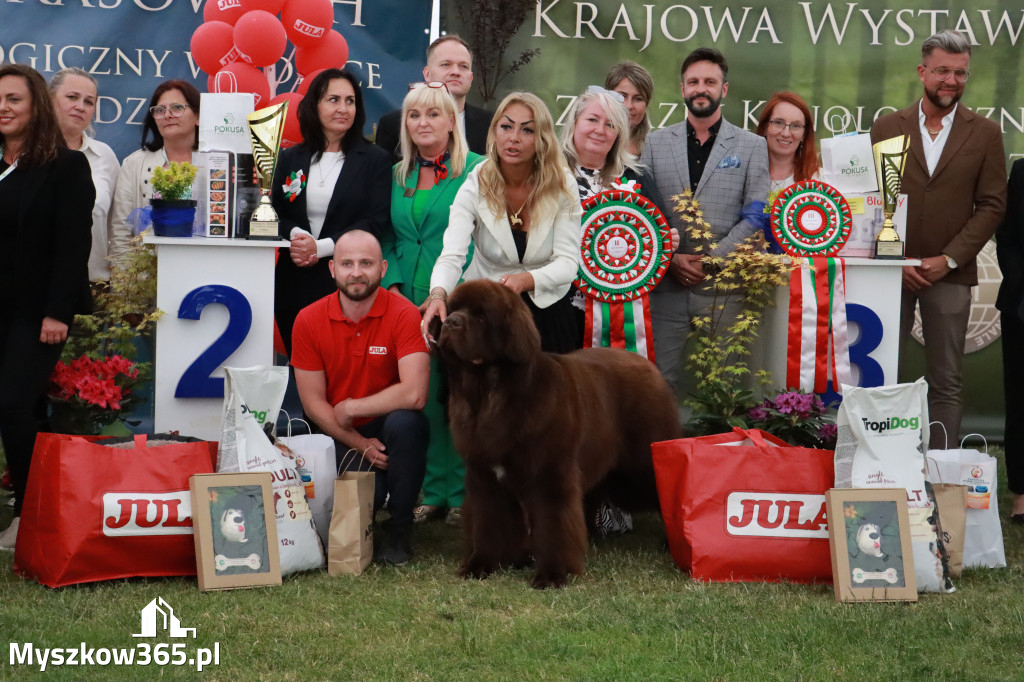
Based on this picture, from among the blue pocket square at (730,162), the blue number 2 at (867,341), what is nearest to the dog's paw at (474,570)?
the blue number 2 at (867,341)

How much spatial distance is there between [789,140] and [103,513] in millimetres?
3447

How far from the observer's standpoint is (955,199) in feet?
17.7

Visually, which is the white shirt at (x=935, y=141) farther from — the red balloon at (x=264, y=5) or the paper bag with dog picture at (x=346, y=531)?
the red balloon at (x=264, y=5)

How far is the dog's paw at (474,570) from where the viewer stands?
3920 millimetres

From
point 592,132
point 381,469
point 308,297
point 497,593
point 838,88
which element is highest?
point 838,88

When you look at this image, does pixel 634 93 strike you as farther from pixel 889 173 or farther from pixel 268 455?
pixel 268 455

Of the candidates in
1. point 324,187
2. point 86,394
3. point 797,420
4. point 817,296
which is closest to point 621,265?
point 817,296

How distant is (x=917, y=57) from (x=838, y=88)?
53 cm

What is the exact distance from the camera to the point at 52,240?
4.16 m

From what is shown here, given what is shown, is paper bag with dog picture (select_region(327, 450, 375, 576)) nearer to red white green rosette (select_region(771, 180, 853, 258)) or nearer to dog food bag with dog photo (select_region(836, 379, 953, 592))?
dog food bag with dog photo (select_region(836, 379, 953, 592))

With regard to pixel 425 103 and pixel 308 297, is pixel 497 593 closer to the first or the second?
pixel 308 297

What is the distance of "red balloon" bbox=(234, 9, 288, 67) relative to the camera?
223 inches

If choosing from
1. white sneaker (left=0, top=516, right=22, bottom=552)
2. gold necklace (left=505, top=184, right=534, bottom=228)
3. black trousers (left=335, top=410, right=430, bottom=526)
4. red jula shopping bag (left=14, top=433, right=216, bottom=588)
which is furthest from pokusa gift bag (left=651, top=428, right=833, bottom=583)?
white sneaker (left=0, top=516, right=22, bottom=552)

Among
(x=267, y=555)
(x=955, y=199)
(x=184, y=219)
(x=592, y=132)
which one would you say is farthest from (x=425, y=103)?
(x=955, y=199)
